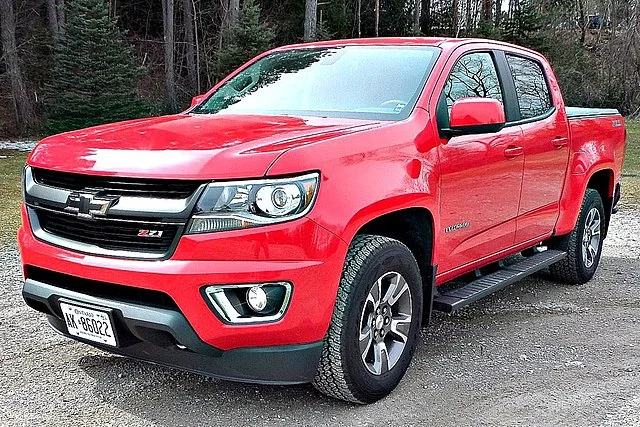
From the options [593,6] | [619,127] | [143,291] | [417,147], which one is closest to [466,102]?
[417,147]

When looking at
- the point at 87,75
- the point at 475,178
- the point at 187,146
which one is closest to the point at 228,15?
the point at 87,75

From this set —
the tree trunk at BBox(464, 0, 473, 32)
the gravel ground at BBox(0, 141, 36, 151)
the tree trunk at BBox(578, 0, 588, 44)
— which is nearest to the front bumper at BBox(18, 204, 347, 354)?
the gravel ground at BBox(0, 141, 36, 151)

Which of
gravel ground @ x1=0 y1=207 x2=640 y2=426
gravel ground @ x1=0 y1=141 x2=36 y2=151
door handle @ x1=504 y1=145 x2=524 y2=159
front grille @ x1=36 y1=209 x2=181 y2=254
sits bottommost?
gravel ground @ x1=0 y1=141 x2=36 y2=151

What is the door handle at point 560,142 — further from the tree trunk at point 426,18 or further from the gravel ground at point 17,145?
the tree trunk at point 426,18

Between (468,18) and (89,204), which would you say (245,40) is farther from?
(89,204)

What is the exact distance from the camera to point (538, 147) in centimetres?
478

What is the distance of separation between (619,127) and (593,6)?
100ft

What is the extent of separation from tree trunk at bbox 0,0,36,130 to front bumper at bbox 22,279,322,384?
23442mm

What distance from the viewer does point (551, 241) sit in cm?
569

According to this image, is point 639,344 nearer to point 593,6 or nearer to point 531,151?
point 531,151

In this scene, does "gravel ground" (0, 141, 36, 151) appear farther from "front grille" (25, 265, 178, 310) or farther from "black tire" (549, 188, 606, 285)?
"front grille" (25, 265, 178, 310)

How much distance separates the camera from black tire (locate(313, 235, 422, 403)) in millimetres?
3166

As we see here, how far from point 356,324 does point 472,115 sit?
53.2 inches

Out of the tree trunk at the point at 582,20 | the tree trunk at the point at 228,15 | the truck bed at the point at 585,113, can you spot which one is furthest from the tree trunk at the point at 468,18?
the truck bed at the point at 585,113
